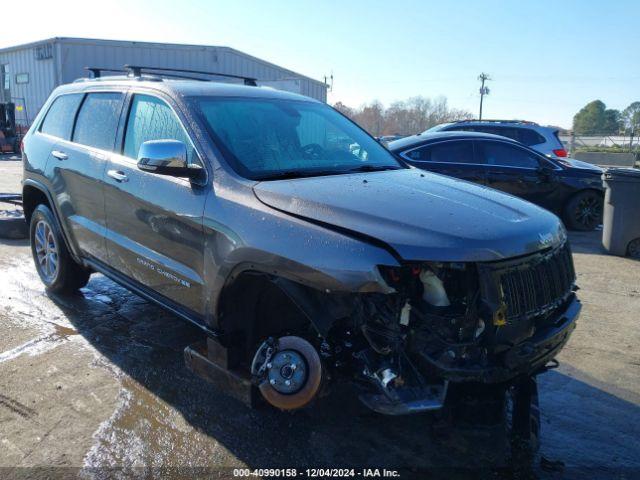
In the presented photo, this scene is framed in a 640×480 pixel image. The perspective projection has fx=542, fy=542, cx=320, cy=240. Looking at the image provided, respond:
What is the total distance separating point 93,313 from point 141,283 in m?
1.42

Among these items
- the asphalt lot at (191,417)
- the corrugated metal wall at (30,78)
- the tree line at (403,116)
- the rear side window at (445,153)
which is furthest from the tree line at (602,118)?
the asphalt lot at (191,417)

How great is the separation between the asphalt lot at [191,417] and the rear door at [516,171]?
15.2 feet

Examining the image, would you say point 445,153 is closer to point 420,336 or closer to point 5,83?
point 420,336

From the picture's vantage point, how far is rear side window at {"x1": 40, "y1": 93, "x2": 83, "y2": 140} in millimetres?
4738

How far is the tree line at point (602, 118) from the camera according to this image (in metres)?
63.6

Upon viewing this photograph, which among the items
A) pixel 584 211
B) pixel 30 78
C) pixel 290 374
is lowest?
pixel 290 374

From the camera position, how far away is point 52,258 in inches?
205

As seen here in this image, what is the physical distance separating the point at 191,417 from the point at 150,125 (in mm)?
1944

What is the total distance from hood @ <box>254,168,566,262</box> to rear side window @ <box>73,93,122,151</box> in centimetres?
178

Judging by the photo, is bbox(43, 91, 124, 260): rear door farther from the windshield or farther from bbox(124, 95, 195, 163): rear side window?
the windshield

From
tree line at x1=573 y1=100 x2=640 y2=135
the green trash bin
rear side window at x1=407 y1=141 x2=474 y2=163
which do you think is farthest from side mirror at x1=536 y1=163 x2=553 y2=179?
tree line at x1=573 y1=100 x2=640 y2=135

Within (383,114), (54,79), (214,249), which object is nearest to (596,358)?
(214,249)

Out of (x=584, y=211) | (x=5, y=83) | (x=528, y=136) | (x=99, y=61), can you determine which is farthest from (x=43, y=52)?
(x=584, y=211)

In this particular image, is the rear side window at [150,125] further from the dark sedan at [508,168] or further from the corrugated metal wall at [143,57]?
the corrugated metal wall at [143,57]
